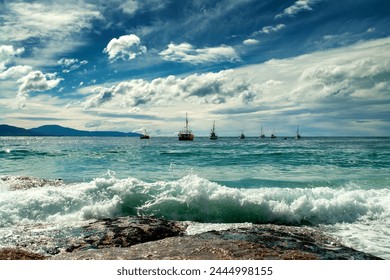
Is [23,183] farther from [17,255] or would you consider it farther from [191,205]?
[17,255]

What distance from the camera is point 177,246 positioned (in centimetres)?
601

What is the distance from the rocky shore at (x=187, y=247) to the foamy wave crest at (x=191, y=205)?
2627mm

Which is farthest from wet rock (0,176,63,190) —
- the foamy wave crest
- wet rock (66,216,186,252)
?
wet rock (66,216,186,252)

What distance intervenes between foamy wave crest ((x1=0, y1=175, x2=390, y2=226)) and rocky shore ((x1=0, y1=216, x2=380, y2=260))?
8.62 ft

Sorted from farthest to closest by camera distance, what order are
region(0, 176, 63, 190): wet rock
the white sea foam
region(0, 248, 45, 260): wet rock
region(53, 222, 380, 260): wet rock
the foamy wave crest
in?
1. region(0, 176, 63, 190): wet rock
2. the foamy wave crest
3. the white sea foam
4. region(0, 248, 45, 260): wet rock
5. region(53, 222, 380, 260): wet rock

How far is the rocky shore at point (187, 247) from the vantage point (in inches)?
215

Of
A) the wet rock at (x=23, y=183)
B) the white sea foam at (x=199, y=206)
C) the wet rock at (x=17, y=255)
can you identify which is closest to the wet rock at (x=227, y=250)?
the wet rock at (x=17, y=255)

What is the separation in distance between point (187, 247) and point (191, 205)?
5334 mm

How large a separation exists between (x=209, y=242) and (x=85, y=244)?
2.77 metres

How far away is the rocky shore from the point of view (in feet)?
17.9

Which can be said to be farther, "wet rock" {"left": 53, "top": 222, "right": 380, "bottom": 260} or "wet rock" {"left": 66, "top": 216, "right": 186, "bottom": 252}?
"wet rock" {"left": 66, "top": 216, "right": 186, "bottom": 252}

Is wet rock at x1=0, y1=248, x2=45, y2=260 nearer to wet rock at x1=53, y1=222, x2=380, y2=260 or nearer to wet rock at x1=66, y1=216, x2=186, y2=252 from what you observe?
wet rock at x1=53, y1=222, x2=380, y2=260

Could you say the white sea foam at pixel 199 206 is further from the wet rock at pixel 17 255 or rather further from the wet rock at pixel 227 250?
the wet rock at pixel 17 255

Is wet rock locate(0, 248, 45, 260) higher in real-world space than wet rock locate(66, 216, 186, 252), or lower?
higher
